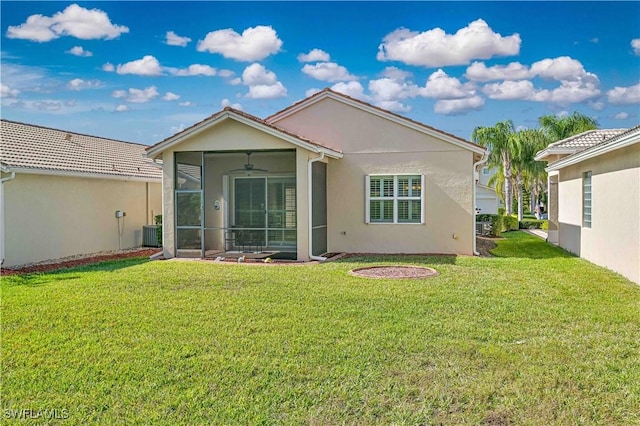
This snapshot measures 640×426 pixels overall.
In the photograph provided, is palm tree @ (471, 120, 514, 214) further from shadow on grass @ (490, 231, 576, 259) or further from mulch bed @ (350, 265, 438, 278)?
mulch bed @ (350, 265, 438, 278)

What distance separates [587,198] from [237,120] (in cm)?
1056

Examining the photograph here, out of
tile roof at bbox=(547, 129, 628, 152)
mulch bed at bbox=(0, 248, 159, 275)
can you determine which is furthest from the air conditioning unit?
tile roof at bbox=(547, 129, 628, 152)

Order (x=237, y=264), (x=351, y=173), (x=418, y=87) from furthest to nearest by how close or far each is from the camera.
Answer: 1. (x=418, y=87)
2. (x=351, y=173)
3. (x=237, y=264)

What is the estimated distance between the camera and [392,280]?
10.9 meters

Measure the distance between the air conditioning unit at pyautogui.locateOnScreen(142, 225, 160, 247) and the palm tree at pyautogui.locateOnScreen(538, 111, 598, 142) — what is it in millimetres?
36841

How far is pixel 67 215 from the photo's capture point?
16656 millimetres

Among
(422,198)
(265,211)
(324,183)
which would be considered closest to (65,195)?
(265,211)

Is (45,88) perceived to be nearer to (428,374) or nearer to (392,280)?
(392,280)

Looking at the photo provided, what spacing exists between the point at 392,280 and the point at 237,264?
15.9 feet

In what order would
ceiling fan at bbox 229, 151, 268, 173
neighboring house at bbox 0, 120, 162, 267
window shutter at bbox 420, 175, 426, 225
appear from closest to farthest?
neighboring house at bbox 0, 120, 162, 267 < window shutter at bbox 420, 175, 426, 225 < ceiling fan at bbox 229, 151, 268, 173

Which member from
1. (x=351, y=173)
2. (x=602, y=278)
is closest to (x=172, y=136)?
(x=351, y=173)

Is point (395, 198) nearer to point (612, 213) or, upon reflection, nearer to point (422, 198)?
point (422, 198)

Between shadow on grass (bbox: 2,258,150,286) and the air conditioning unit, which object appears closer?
shadow on grass (bbox: 2,258,150,286)

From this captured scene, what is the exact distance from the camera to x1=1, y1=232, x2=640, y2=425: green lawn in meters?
4.64
